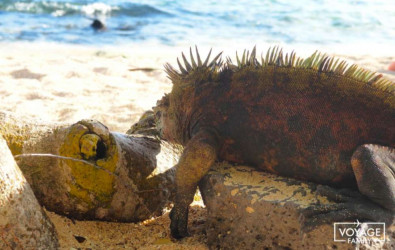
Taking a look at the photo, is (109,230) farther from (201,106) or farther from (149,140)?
(201,106)

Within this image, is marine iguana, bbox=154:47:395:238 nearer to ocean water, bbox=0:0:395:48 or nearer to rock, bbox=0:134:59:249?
rock, bbox=0:134:59:249

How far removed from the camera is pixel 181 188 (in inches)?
128

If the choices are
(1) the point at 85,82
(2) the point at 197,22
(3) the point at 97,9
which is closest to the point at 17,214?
(1) the point at 85,82

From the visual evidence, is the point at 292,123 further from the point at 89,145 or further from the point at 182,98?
the point at 89,145

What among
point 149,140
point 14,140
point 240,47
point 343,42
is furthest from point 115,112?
point 343,42

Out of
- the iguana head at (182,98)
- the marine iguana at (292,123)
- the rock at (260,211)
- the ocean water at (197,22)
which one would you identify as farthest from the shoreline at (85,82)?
the rock at (260,211)

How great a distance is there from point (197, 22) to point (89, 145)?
43.3 feet

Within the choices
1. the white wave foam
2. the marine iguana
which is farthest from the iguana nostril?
the white wave foam

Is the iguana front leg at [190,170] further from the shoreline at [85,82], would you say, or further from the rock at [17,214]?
the shoreline at [85,82]

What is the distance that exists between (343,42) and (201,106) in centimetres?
1175

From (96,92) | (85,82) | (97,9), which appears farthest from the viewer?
(97,9)

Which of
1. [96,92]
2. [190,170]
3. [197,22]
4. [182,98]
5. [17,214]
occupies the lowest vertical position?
[96,92]

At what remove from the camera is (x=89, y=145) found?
124 inches

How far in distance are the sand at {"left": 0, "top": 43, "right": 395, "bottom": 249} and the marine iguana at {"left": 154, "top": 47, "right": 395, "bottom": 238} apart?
352 millimetres
